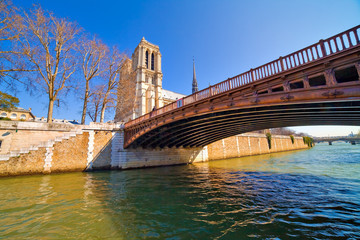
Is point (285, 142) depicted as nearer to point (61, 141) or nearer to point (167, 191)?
point (167, 191)

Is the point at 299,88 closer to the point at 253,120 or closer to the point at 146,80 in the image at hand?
the point at 253,120

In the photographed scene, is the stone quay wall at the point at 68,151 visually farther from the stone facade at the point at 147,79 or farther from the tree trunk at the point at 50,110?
the stone facade at the point at 147,79

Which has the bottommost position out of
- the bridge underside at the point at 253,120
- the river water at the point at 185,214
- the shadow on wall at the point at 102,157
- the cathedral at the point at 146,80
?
the river water at the point at 185,214

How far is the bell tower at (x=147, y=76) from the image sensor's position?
153 ft

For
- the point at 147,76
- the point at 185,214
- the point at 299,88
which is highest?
the point at 147,76

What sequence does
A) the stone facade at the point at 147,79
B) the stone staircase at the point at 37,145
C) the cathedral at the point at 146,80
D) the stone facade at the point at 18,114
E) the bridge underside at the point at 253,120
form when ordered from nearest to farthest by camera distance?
1. the bridge underside at the point at 253,120
2. the stone staircase at the point at 37,145
3. the stone facade at the point at 18,114
4. the cathedral at the point at 146,80
5. the stone facade at the point at 147,79

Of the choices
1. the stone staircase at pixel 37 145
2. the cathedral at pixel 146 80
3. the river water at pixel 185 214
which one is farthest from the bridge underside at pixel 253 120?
the cathedral at pixel 146 80

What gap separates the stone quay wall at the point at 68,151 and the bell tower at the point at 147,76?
86.6ft

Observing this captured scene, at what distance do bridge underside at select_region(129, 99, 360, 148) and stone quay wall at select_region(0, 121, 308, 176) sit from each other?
183cm

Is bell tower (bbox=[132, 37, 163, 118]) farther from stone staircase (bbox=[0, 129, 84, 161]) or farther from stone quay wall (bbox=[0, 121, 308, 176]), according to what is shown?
stone staircase (bbox=[0, 129, 84, 161])

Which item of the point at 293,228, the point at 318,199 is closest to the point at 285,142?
the point at 318,199

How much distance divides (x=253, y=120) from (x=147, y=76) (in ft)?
145

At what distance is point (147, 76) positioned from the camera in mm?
52281

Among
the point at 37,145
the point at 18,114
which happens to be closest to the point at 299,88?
the point at 37,145
